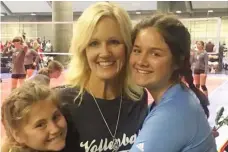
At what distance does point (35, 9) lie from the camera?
1585 centimetres

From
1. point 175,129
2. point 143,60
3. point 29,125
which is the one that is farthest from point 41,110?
point 175,129

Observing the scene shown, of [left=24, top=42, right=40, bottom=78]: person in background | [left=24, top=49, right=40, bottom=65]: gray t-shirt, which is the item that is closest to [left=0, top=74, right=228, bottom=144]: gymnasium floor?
[left=24, top=42, right=40, bottom=78]: person in background

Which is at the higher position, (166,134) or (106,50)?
(106,50)

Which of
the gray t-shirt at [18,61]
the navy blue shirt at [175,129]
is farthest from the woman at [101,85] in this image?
the gray t-shirt at [18,61]

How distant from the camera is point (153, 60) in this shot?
38.3 inches

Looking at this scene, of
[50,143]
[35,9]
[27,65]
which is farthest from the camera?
[35,9]

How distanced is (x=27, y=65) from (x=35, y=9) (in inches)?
356

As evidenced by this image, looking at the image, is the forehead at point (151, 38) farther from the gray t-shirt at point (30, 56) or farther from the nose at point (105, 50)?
the gray t-shirt at point (30, 56)

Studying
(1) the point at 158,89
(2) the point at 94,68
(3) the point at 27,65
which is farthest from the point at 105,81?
(3) the point at 27,65

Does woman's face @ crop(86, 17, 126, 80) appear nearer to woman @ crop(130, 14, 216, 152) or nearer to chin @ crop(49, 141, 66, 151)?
woman @ crop(130, 14, 216, 152)

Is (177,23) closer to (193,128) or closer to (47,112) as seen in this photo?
(193,128)

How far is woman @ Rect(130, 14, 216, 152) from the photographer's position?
840mm

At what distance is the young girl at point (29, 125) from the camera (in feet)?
3.73

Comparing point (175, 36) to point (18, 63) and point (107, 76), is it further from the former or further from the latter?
point (18, 63)
